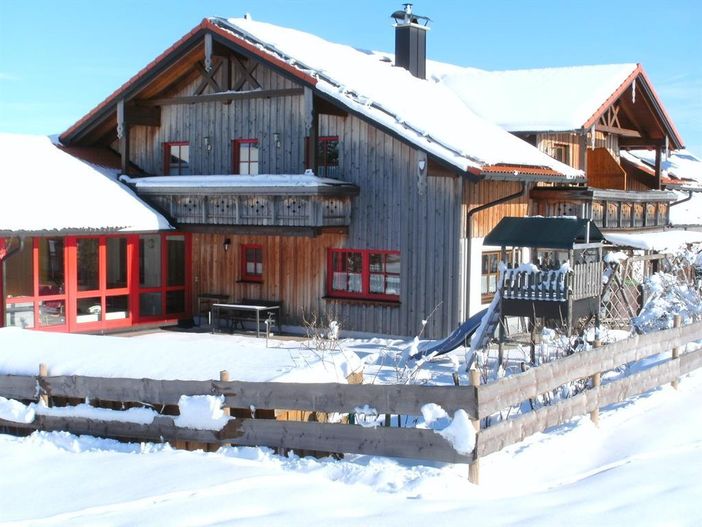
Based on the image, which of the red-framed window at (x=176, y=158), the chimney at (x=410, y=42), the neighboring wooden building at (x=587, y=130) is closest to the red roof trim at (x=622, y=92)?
the neighboring wooden building at (x=587, y=130)

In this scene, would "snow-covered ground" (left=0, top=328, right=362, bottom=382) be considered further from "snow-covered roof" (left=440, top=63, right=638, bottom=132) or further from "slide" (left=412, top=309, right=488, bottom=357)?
"snow-covered roof" (left=440, top=63, right=638, bottom=132)

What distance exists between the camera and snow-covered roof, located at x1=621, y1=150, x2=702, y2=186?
29.9m

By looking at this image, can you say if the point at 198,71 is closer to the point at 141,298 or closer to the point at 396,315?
the point at 141,298

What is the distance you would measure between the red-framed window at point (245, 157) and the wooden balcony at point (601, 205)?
693cm

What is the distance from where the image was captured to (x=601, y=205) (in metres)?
22.7

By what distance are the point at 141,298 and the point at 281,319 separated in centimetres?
340

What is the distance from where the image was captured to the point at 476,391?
810cm

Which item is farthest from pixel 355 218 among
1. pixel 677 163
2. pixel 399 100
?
pixel 677 163

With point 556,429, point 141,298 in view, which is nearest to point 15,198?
point 141,298

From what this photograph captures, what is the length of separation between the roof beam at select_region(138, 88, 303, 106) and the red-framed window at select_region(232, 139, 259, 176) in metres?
1.10

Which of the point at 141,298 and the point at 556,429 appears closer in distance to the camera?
the point at 556,429

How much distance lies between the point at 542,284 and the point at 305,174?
6.28m

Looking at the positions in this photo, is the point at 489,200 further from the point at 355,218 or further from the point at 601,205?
the point at 601,205

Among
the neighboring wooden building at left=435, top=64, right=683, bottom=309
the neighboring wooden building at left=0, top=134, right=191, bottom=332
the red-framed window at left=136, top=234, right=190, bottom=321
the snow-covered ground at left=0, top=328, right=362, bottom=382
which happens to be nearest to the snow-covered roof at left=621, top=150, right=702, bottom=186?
the neighboring wooden building at left=435, top=64, right=683, bottom=309
